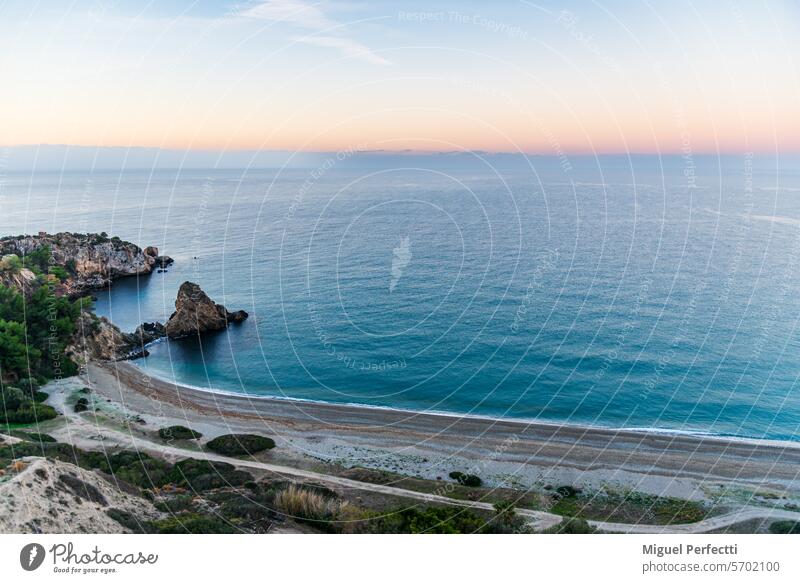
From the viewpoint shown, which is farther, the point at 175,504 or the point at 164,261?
the point at 164,261

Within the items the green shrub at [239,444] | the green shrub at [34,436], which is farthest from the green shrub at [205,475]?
the green shrub at [34,436]

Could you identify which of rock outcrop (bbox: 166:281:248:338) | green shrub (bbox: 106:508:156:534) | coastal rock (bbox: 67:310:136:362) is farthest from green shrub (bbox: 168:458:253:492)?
rock outcrop (bbox: 166:281:248:338)

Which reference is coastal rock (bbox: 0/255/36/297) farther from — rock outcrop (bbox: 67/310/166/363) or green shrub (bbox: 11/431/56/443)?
green shrub (bbox: 11/431/56/443)

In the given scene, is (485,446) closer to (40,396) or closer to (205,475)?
(205,475)

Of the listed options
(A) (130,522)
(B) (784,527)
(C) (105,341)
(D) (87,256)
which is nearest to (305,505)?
(A) (130,522)

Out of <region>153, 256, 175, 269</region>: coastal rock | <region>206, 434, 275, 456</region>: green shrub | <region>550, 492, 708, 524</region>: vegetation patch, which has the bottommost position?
<region>550, 492, 708, 524</region>: vegetation patch
